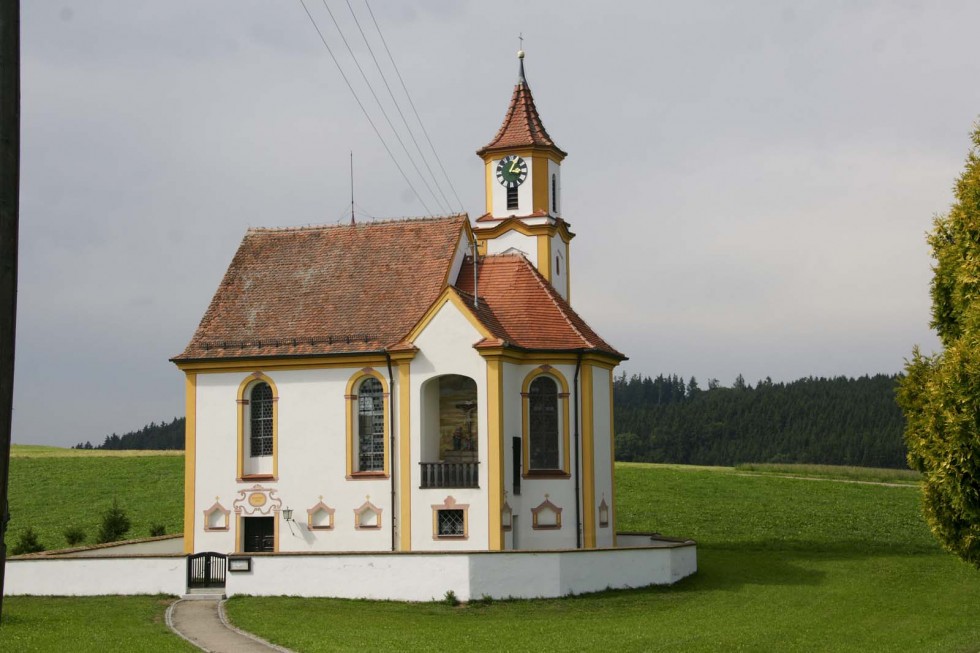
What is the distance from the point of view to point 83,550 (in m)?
37.4

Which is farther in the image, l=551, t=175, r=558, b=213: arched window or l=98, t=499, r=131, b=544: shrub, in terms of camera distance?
l=98, t=499, r=131, b=544: shrub

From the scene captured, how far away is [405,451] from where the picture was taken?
3569cm

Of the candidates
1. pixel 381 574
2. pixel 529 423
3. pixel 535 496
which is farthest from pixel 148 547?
pixel 529 423

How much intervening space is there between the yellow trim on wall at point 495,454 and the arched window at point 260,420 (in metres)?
7.58

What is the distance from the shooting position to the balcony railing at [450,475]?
34844 millimetres

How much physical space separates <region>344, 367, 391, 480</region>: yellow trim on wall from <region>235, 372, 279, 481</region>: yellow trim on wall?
7.80ft

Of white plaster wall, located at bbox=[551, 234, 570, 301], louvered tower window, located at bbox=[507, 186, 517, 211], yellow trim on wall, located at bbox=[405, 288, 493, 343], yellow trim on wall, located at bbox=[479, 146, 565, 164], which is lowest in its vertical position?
yellow trim on wall, located at bbox=[405, 288, 493, 343]

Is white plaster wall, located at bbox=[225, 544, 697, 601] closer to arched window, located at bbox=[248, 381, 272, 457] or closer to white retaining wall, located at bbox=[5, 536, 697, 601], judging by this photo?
white retaining wall, located at bbox=[5, 536, 697, 601]

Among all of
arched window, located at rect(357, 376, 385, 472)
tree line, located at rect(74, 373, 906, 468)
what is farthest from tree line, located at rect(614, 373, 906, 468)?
arched window, located at rect(357, 376, 385, 472)

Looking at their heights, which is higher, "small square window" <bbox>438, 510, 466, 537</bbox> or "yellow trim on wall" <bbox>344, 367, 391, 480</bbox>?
"yellow trim on wall" <bbox>344, 367, 391, 480</bbox>

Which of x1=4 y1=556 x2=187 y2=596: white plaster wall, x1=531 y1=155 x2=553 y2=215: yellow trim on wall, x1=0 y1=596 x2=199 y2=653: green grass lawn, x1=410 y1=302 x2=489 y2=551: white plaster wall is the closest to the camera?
x1=0 y1=596 x2=199 y2=653: green grass lawn

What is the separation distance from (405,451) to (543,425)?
13.7 feet

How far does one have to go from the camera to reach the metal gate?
1282 inches

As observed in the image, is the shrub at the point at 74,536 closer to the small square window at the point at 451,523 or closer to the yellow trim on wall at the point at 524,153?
the small square window at the point at 451,523
